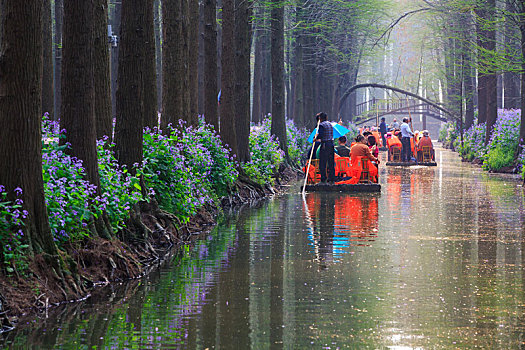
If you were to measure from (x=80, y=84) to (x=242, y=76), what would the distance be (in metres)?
12.8

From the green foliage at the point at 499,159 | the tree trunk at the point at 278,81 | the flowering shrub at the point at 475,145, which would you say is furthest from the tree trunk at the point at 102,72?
the flowering shrub at the point at 475,145

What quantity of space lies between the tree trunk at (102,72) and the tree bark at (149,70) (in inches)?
54.5

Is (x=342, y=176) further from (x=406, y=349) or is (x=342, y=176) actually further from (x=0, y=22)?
(x=406, y=349)

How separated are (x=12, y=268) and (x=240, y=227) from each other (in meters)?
7.30

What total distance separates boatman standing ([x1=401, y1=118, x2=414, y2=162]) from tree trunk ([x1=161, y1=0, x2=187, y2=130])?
2068 cm

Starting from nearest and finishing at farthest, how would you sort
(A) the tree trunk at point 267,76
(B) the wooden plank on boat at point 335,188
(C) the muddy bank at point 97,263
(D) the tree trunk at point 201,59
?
(C) the muddy bank at point 97,263 → (B) the wooden plank on boat at point 335,188 → (D) the tree trunk at point 201,59 → (A) the tree trunk at point 267,76

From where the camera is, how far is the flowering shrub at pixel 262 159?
22.8 meters

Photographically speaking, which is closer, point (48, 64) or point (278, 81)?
point (48, 64)

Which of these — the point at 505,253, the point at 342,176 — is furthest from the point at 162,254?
the point at 342,176

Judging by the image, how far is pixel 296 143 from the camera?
35656mm

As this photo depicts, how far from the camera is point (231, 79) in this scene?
73.1 ft

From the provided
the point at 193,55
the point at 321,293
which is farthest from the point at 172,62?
the point at 321,293

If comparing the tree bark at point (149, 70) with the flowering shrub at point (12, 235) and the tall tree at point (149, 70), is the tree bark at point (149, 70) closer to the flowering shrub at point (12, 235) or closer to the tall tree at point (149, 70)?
the tall tree at point (149, 70)

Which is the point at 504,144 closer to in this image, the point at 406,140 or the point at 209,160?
the point at 406,140
